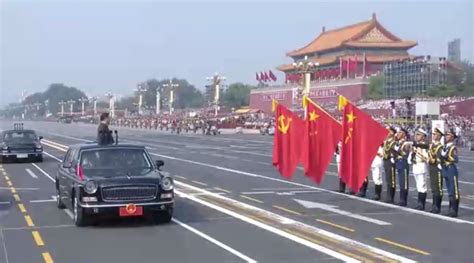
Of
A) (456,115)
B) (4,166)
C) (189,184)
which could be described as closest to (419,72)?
(456,115)

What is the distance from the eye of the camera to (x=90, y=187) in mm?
13070

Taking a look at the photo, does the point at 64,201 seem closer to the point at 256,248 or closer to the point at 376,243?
the point at 256,248

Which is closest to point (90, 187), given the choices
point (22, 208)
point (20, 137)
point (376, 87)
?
point (22, 208)

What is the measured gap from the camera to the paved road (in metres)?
10.6

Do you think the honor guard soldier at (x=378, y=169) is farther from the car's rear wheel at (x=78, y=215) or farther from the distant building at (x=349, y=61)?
the distant building at (x=349, y=61)

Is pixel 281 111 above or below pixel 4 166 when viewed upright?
above

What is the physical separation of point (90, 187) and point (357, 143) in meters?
6.58

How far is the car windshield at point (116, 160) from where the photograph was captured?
14.2m

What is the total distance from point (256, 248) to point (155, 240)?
1696mm

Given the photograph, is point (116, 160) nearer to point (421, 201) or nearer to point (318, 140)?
point (318, 140)

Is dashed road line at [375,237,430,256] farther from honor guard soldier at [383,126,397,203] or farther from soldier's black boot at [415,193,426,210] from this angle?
honor guard soldier at [383,126,397,203]

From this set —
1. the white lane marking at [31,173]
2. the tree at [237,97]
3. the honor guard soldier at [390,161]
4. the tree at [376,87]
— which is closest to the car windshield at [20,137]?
the white lane marking at [31,173]

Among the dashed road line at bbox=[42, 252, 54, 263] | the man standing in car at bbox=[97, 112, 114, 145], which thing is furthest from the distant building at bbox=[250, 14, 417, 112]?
the dashed road line at bbox=[42, 252, 54, 263]

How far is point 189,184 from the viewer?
21938mm
